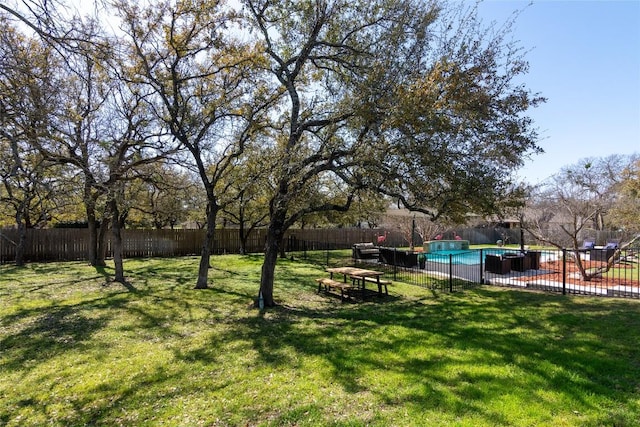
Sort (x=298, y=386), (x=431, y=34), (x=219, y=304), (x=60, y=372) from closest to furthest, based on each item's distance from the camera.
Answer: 1. (x=298, y=386)
2. (x=60, y=372)
3. (x=431, y=34)
4. (x=219, y=304)

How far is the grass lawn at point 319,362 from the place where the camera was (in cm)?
340

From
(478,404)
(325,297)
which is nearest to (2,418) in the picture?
(478,404)

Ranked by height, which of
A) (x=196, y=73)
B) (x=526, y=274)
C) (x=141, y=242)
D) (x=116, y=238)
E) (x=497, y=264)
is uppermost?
(x=196, y=73)

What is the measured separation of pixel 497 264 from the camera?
13.2 metres

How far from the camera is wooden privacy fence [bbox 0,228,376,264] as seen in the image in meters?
16.5

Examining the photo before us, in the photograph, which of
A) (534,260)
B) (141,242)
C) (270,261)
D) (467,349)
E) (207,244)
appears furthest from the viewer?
(141,242)

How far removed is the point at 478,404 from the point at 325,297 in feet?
20.9

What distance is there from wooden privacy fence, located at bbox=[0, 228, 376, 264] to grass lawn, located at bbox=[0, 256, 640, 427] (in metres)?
9.40

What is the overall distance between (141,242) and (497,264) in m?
17.3

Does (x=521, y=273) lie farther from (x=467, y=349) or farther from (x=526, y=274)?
(x=467, y=349)

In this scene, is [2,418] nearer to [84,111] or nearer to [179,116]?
[179,116]

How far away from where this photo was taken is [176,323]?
682 cm

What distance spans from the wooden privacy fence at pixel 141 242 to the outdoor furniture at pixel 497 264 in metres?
13.5

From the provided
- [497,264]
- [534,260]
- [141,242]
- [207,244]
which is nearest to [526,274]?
[497,264]
